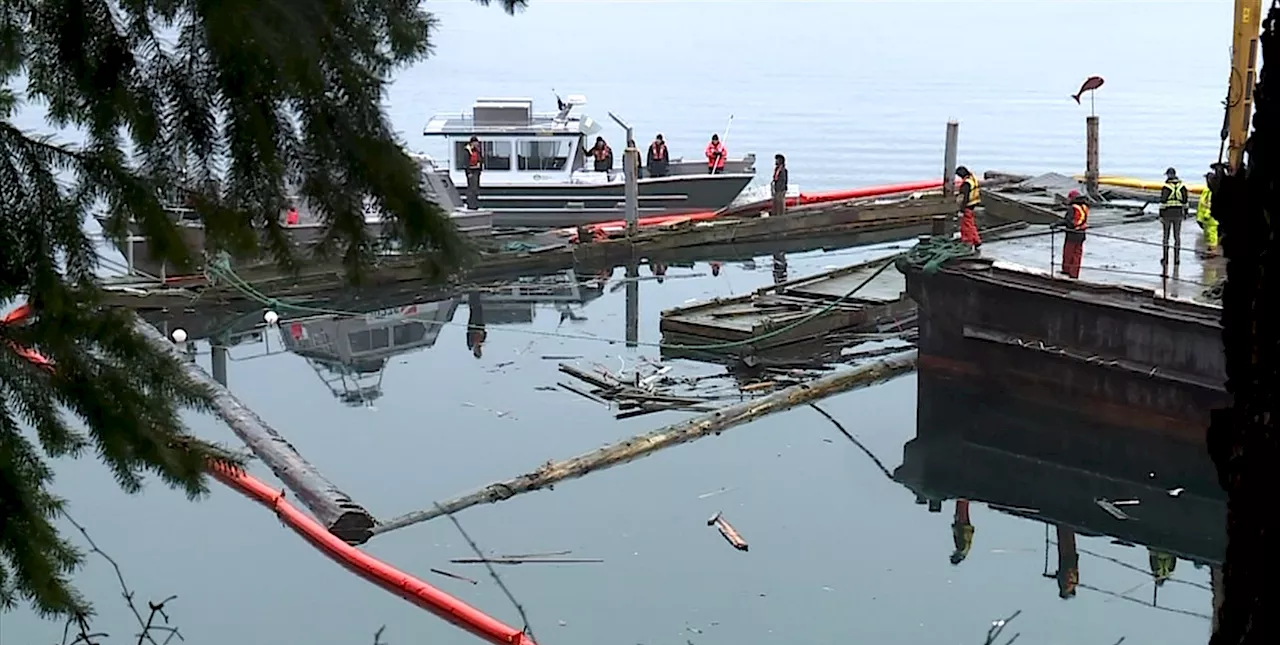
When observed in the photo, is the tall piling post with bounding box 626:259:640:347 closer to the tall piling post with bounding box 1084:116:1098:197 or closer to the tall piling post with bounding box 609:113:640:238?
the tall piling post with bounding box 609:113:640:238

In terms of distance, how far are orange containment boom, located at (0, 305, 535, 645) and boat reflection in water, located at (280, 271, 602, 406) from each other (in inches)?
197

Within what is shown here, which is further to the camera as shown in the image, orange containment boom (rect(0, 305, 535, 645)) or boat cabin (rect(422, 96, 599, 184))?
boat cabin (rect(422, 96, 599, 184))

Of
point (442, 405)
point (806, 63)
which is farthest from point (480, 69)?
point (442, 405)

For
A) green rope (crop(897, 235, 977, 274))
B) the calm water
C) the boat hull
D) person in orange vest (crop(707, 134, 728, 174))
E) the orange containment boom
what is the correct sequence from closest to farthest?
1. the orange containment boom
2. the calm water
3. green rope (crop(897, 235, 977, 274))
4. the boat hull
5. person in orange vest (crop(707, 134, 728, 174))

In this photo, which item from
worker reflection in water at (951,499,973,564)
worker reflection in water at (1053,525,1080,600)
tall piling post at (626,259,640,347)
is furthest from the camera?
tall piling post at (626,259,640,347)

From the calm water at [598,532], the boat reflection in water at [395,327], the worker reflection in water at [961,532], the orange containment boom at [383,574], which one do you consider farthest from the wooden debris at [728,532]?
the boat reflection in water at [395,327]

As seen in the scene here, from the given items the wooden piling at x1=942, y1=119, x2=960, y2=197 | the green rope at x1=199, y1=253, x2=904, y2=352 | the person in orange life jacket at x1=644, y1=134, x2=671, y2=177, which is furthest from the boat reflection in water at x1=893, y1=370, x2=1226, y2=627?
the person in orange life jacket at x1=644, y1=134, x2=671, y2=177

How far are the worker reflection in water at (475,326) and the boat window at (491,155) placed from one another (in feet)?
16.8

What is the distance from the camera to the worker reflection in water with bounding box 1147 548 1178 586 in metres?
14.4

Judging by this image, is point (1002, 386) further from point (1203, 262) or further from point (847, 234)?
point (847, 234)

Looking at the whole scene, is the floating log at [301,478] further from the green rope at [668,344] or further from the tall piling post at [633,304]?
the tall piling post at [633,304]

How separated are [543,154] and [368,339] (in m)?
8.78

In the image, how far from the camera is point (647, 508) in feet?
50.6

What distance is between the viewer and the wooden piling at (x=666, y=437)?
49.4ft
